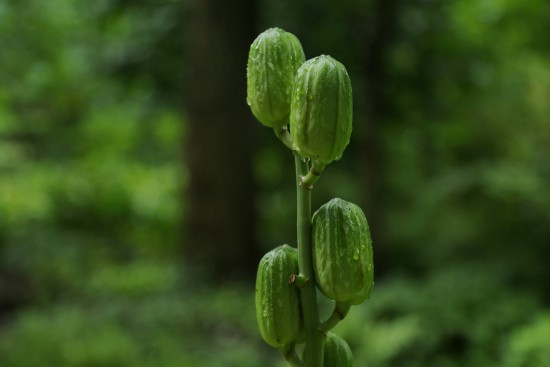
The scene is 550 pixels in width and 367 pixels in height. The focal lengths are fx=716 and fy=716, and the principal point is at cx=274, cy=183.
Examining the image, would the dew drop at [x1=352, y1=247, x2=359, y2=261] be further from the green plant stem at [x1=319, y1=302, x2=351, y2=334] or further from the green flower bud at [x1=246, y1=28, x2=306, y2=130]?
the green flower bud at [x1=246, y1=28, x2=306, y2=130]

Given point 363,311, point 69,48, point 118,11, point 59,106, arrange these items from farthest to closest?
point 59,106, point 69,48, point 118,11, point 363,311

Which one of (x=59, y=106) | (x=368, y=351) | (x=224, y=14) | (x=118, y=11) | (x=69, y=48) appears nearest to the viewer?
(x=368, y=351)

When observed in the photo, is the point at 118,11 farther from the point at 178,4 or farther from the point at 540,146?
the point at 540,146

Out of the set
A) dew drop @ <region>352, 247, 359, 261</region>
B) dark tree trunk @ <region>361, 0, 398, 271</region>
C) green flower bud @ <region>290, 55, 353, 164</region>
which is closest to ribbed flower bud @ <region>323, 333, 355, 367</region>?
dew drop @ <region>352, 247, 359, 261</region>

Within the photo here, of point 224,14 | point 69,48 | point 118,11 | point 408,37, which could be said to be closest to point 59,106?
point 69,48

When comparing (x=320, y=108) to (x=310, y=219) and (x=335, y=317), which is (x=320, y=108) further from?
(x=335, y=317)

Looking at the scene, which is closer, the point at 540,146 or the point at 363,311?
the point at 363,311
